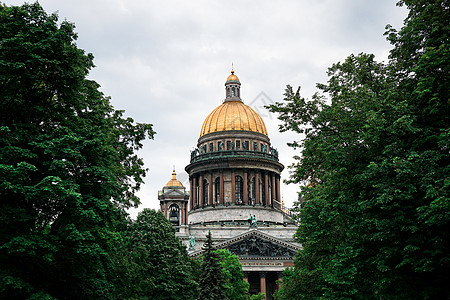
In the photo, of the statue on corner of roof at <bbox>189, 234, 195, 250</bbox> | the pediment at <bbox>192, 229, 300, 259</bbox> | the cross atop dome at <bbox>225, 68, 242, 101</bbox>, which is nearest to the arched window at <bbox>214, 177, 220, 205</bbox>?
the pediment at <bbox>192, 229, 300, 259</bbox>

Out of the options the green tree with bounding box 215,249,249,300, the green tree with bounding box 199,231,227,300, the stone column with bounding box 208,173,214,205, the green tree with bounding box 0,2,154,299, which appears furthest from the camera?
the stone column with bounding box 208,173,214,205

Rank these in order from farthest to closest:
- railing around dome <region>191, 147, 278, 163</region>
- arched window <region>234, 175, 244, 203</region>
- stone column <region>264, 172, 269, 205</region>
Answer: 1. stone column <region>264, 172, 269, 205</region>
2. arched window <region>234, 175, 244, 203</region>
3. railing around dome <region>191, 147, 278, 163</region>

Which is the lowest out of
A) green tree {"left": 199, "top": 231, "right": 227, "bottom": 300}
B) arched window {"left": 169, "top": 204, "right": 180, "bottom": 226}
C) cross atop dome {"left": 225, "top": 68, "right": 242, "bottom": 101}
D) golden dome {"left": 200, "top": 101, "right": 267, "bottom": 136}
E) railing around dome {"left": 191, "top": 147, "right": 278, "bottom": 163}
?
green tree {"left": 199, "top": 231, "right": 227, "bottom": 300}

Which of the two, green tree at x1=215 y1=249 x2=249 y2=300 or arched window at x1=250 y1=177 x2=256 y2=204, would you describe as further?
arched window at x1=250 y1=177 x2=256 y2=204

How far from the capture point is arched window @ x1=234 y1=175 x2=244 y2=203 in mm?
81750

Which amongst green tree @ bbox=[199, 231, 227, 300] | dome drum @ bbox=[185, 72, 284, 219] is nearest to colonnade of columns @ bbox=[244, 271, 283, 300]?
dome drum @ bbox=[185, 72, 284, 219]

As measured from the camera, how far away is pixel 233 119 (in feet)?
275

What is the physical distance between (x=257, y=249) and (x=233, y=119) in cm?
2388

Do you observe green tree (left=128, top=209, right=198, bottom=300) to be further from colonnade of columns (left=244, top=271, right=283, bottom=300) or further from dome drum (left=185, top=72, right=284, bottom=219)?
dome drum (left=185, top=72, right=284, bottom=219)

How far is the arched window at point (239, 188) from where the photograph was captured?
3219 inches

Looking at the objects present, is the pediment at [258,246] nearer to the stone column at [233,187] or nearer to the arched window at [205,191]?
the stone column at [233,187]

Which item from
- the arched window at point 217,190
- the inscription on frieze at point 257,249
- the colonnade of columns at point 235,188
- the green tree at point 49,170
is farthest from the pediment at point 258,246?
the green tree at point 49,170

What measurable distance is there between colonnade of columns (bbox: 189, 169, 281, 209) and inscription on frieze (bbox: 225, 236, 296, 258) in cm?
1185

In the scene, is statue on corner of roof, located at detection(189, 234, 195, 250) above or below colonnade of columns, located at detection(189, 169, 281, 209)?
below
